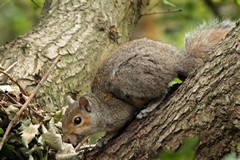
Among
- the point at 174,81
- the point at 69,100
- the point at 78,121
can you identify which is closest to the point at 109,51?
the point at 69,100

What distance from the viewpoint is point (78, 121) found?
13.5 feet

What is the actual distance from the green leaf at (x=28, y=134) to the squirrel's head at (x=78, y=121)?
41cm

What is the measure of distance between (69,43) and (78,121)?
827 millimetres

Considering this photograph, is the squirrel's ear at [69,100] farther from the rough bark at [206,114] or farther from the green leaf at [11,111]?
the rough bark at [206,114]

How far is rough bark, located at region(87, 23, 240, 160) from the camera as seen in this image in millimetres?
3105

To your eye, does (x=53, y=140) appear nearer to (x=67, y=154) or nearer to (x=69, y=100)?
(x=67, y=154)

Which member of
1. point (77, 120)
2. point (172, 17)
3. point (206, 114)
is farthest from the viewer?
point (172, 17)

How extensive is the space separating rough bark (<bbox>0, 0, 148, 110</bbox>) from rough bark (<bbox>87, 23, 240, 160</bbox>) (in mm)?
1201

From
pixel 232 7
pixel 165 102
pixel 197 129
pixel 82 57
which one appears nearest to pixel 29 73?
pixel 82 57

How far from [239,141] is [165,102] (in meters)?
0.57

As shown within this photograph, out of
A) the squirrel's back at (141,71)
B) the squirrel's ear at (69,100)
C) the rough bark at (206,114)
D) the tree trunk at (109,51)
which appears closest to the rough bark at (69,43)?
the tree trunk at (109,51)

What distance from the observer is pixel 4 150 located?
3.55 m

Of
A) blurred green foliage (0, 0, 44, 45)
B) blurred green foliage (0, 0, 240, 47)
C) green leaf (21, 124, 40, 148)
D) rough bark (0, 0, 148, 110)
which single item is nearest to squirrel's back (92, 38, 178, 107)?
rough bark (0, 0, 148, 110)

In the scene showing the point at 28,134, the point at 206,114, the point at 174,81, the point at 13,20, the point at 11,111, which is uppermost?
the point at 13,20
